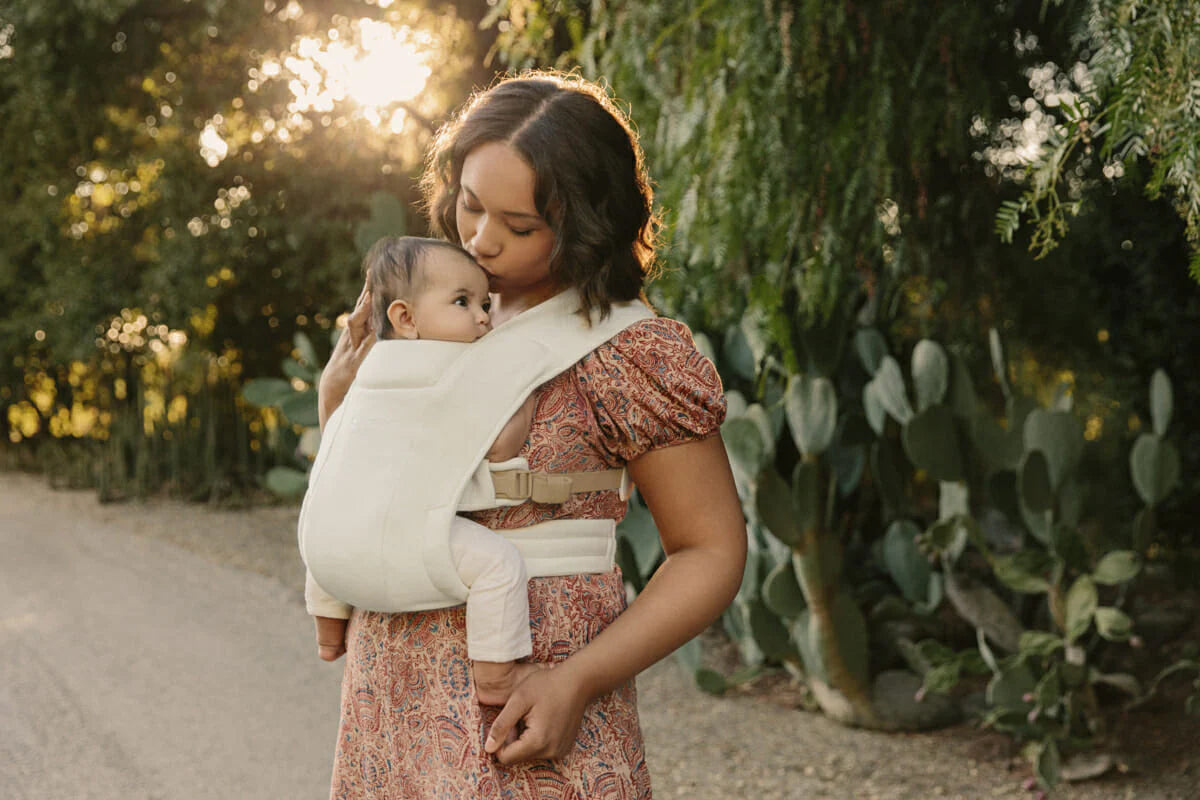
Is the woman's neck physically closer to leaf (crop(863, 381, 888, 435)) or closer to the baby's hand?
the baby's hand

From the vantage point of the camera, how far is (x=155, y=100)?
10.3 meters

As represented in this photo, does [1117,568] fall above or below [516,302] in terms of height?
below

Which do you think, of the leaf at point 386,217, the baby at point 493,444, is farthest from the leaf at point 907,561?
the baby at point 493,444

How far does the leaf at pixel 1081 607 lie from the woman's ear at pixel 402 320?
105 inches

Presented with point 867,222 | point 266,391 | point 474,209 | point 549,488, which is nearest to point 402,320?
point 474,209

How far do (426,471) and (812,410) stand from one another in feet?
8.83

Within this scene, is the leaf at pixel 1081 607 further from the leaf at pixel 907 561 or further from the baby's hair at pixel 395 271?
the baby's hair at pixel 395 271

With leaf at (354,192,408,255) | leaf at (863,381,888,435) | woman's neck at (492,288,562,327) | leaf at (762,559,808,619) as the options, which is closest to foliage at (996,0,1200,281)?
woman's neck at (492,288,562,327)

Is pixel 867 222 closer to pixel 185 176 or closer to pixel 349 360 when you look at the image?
pixel 349 360

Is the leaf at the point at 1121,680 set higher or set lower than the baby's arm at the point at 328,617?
lower

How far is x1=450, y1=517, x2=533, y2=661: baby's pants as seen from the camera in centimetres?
125

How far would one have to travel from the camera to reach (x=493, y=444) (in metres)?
1.30

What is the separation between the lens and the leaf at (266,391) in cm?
557

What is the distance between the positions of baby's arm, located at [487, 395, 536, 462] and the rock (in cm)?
302
